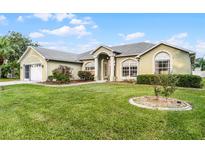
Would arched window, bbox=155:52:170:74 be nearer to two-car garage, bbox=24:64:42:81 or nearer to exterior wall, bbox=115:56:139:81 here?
exterior wall, bbox=115:56:139:81

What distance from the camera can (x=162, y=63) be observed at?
1814 cm

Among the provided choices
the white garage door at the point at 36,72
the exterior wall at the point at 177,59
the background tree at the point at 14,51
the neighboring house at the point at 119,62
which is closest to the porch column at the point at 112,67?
the neighboring house at the point at 119,62

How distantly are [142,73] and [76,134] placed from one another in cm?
1506

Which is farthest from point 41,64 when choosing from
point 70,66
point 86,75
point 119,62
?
point 119,62

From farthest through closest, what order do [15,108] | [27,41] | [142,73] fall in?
[27,41]
[142,73]
[15,108]

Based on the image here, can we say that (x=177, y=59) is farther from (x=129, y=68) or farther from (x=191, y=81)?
(x=129, y=68)

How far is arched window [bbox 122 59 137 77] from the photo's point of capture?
20.3 m

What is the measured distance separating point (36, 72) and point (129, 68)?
11.1 meters

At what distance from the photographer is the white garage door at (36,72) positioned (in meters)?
22.6
